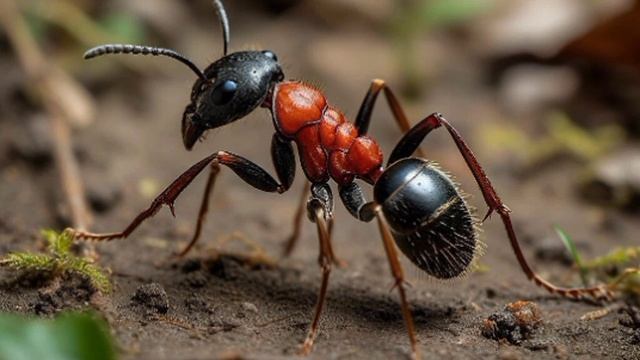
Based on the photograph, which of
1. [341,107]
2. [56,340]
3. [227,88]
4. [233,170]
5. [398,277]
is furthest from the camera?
[341,107]

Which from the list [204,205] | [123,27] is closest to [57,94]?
[123,27]

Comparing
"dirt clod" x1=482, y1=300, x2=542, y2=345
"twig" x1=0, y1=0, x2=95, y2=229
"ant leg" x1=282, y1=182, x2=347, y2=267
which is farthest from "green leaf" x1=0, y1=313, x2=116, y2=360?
"twig" x1=0, y1=0, x2=95, y2=229

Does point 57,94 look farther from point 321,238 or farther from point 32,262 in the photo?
point 321,238

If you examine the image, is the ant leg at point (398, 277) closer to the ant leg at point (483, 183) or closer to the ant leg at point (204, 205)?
the ant leg at point (483, 183)

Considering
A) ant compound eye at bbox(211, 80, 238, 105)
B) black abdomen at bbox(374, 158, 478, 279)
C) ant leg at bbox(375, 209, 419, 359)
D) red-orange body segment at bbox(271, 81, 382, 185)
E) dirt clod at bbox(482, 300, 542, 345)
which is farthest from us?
red-orange body segment at bbox(271, 81, 382, 185)

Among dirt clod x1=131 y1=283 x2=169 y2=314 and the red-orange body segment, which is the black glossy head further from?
dirt clod x1=131 y1=283 x2=169 y2=314

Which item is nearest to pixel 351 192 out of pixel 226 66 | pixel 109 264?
pixel 226 66

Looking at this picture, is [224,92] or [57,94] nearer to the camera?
[224,92]
